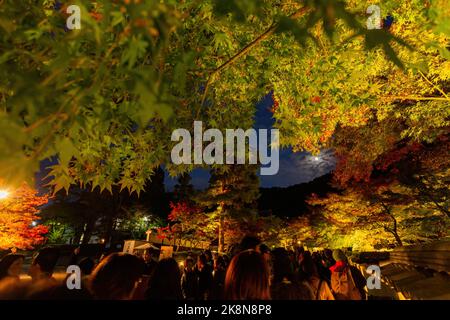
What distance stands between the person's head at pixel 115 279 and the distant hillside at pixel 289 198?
163 feet

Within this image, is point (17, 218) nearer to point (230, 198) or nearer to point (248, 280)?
point (230, 198)

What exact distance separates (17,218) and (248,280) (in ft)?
53.1

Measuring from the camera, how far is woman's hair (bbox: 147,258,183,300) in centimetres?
350

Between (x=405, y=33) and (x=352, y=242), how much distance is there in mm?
25721

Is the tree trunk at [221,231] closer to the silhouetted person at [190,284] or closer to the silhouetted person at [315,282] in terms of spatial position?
the silhouetted person at [190,284]

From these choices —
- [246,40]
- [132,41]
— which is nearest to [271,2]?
[246,40]

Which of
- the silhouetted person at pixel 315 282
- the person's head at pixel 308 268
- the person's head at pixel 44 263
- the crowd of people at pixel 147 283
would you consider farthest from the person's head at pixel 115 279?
the person's head at pixel 308 268

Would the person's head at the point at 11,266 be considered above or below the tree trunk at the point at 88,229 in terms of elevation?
above

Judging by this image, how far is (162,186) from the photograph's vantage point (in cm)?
4859

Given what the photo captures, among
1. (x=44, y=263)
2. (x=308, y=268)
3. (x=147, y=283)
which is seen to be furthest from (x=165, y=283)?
(x=308, y=268)

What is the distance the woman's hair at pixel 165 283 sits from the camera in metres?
3.50

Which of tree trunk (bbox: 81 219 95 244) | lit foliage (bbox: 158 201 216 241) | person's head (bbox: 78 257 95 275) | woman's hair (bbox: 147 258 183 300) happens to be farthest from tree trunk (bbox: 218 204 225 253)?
tree trunk (bbox: 81 219 95 244)

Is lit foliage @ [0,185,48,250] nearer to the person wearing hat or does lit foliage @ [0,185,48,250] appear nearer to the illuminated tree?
the illuminated tree
